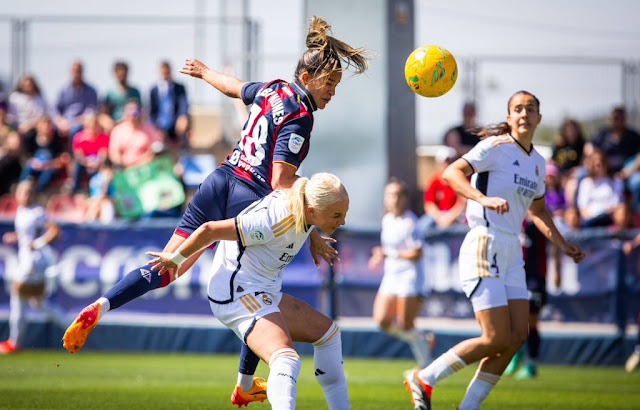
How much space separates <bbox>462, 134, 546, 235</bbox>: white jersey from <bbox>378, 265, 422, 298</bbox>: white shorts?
4794 millimetres

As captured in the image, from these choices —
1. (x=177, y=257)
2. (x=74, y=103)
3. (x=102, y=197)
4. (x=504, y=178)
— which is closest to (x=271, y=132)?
(x=177, y=257)

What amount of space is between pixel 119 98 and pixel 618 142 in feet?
28.7

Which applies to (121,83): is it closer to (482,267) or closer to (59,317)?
(59,317)

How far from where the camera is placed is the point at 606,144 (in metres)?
16.0

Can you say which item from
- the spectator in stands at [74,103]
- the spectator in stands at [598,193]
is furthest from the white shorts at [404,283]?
the spectator in stands at [74,103]

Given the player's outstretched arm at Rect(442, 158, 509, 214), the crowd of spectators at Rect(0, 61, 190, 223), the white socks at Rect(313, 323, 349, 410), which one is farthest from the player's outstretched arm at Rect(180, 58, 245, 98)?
the crowd of spectators at Rect(0, 61, 190, 223)

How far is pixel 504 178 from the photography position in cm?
751

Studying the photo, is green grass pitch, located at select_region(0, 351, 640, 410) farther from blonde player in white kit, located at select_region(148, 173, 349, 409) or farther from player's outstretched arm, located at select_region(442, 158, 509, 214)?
blonde player in white kit, located at select_region(148, 173, 349, 409)

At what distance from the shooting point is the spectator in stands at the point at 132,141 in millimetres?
16406

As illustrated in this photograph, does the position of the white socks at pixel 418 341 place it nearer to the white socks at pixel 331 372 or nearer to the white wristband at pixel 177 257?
the white socks at pixel 331 372

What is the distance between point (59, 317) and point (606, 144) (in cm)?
919

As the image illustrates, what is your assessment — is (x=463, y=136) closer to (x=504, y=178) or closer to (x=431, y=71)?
(x=504, y=178)

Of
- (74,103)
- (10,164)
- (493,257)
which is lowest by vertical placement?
(493,257)

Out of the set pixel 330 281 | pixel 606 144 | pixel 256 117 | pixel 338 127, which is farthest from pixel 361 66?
pixel 606 144
